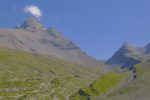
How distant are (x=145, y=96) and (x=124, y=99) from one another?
1144 cm

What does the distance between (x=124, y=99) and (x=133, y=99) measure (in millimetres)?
4974

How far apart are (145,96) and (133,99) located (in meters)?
7.40

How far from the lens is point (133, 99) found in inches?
7692

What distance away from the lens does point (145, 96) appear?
198 metres

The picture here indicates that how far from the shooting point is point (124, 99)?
648 feet
